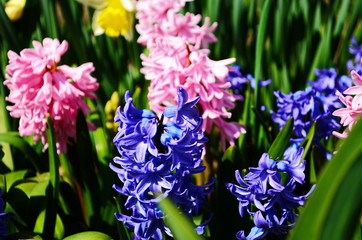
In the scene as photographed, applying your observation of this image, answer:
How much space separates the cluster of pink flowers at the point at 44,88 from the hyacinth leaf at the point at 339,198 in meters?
1.00

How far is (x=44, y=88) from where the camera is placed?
1.46 m

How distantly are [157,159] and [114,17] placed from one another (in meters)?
1.27

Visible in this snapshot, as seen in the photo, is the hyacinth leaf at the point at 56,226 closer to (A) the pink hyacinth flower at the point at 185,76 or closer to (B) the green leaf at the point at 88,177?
(B) the green leaf at the point at 88,177

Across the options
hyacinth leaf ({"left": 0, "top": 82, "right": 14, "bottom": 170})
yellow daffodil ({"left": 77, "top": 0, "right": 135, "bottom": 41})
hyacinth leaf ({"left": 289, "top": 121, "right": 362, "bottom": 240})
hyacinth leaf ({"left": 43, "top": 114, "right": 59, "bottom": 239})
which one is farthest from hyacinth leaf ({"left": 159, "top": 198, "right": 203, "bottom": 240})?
yellow daffodil ({"left": 77, "top": 0, "right": 135, "bottom": 41})

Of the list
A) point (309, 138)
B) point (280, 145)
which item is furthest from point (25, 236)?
A: point (309, 138)

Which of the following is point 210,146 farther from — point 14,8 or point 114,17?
point 14,8

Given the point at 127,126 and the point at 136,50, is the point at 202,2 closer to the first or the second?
the point at 136,50

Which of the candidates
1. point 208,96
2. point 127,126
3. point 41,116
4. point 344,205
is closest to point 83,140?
point 41,116

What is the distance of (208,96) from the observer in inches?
56.5

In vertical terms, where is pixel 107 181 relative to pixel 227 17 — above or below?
below

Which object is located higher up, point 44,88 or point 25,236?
point 44,88

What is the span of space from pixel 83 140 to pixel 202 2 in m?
1.24

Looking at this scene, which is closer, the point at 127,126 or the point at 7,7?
the point at 127,126

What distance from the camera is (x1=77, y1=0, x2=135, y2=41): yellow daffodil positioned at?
2119 mm
